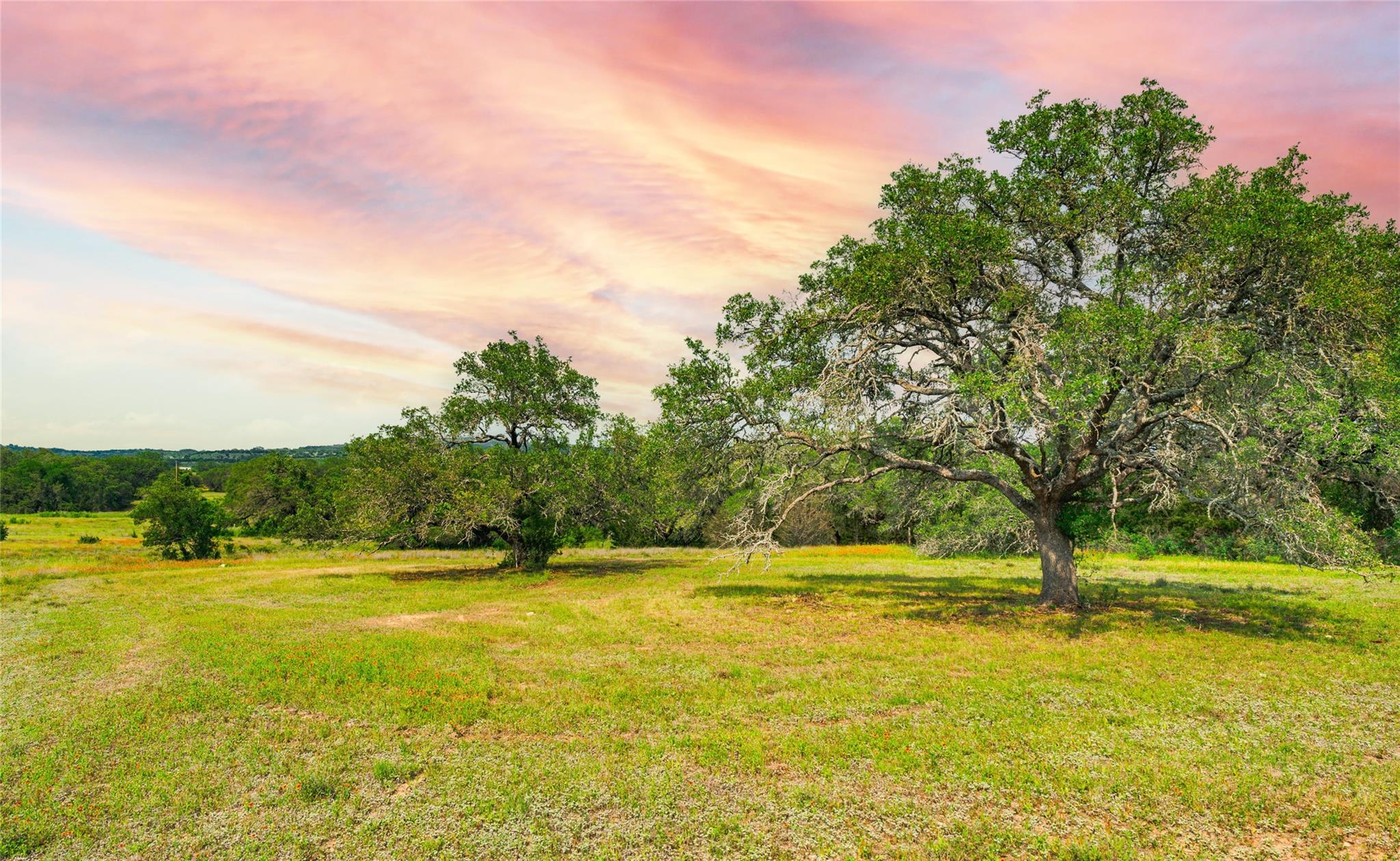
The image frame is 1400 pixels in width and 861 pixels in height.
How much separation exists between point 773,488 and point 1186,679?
34.4 ft

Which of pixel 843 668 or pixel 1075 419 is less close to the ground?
pixel 1075 419

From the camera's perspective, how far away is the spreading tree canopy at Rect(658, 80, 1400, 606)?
15414 millimetres

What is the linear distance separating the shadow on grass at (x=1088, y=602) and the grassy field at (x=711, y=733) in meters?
0.25

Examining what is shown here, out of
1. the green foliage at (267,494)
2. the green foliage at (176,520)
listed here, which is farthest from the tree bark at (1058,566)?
the green foliage at (267,494)

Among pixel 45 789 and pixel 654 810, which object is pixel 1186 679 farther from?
pixel 45 789

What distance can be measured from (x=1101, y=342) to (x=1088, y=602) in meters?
10.1

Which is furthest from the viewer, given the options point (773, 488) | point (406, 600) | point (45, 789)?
point (406, 600)

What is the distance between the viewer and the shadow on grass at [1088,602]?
1788 cm

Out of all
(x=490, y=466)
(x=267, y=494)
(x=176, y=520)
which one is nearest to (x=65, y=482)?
(x=267, y=494)

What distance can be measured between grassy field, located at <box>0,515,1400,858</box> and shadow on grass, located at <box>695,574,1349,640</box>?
0.25 m

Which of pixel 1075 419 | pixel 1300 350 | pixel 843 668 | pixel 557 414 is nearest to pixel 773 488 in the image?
pixel 843 668

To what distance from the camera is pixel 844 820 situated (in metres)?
7.11

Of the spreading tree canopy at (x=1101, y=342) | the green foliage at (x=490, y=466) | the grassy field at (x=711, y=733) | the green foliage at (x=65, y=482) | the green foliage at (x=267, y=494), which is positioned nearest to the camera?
the grassy field at (x=711, y=733)

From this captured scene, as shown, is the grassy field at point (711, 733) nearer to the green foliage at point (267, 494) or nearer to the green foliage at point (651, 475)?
the green foliage at point (651, 475)
